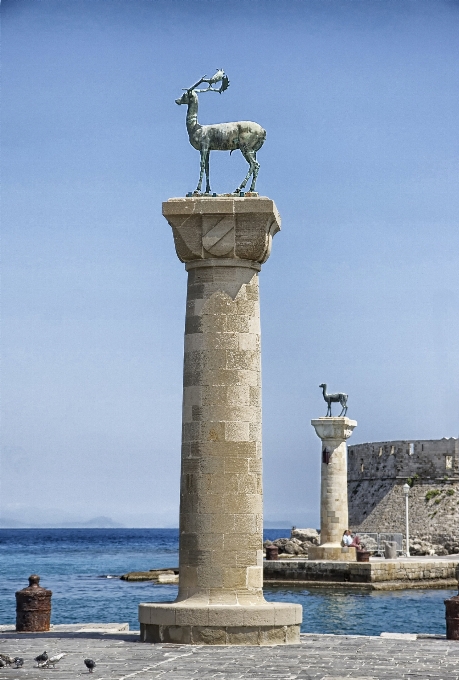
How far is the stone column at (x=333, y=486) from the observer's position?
4072cm

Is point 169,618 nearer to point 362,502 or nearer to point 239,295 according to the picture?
point 239,295

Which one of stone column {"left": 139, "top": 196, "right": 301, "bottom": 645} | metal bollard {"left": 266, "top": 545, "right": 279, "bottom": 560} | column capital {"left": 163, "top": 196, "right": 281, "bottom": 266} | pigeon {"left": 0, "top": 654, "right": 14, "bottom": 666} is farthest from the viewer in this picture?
metal bollard {"left": 266, "top": 545, "right": 279, "bottom": 560}

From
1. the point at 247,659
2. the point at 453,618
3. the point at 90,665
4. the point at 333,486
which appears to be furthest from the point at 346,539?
the point at 90,665

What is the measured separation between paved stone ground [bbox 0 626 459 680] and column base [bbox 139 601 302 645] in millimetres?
300

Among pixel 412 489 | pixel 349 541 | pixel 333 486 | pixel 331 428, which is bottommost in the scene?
pixel 349 541

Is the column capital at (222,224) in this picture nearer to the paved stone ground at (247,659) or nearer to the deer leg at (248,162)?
the deer leg at (248,162)

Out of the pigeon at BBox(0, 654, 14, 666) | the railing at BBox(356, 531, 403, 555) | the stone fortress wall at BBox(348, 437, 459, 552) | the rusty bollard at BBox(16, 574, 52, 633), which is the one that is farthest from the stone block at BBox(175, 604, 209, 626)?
the stone fortress wall at BBox(348, 437, 459, 552)

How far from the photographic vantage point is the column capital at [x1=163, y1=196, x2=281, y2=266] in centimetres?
1554

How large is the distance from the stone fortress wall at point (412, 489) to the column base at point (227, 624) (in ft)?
129

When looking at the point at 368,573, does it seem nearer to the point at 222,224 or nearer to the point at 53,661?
the point at 222,224

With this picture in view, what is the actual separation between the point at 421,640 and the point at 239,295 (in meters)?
5.17

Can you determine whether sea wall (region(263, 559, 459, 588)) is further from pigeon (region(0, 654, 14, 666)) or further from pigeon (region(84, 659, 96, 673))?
pigeon (region(84, 659, 96, 673))

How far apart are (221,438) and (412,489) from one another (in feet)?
141

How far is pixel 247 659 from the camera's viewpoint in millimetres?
13273
